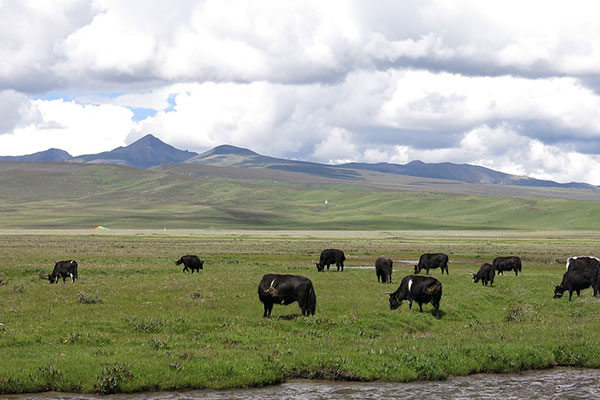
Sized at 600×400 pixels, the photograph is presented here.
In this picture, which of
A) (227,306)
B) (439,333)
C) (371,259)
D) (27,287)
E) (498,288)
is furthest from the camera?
(371,259)

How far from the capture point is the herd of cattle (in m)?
25.6

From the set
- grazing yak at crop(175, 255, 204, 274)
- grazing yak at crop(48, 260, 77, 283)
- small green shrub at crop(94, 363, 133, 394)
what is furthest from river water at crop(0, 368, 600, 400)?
grazing yak at crop(175, 255, 204, 274)

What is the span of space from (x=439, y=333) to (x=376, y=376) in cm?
678

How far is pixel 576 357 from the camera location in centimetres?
2075

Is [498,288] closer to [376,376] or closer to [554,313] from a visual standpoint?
[554,313]

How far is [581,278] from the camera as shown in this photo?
109 ft

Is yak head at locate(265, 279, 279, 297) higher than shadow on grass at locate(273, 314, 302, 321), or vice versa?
yak head at locate(265, 279, 279, 297)

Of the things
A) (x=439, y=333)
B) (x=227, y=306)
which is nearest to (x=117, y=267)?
(x=227, y=306)

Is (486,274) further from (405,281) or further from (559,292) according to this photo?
(405,281)

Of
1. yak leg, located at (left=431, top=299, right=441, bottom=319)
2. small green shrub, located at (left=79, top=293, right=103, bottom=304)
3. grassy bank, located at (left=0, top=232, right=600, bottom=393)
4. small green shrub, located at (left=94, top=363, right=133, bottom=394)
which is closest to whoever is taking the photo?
small green shrub, located at (left=94, top=363, right=133, bottom=394)

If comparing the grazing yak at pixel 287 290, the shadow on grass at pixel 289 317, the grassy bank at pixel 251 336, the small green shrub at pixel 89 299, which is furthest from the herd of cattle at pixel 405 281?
the small green shrub at pixel 89 299

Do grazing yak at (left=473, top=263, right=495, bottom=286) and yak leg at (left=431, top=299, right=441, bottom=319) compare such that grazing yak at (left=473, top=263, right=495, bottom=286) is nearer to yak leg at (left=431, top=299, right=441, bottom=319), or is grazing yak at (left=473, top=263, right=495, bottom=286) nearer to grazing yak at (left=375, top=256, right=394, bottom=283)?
grazing yak at (left=375, top=256, right=394, bottom=283)


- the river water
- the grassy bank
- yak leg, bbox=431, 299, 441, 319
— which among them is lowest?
the river water

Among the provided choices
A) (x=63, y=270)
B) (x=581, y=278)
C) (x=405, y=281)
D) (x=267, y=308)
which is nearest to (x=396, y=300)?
(x=405, y=281)
